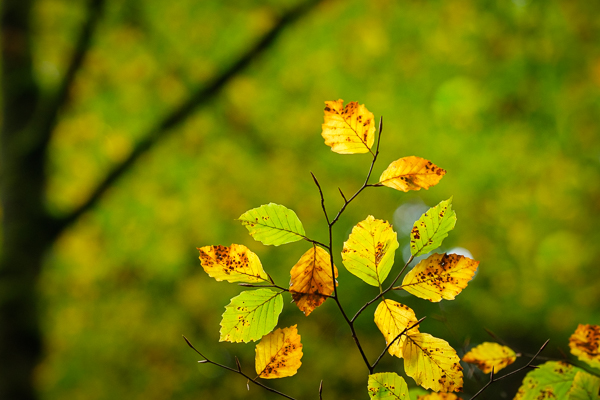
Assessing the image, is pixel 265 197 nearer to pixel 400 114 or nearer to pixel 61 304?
pixel 400 114

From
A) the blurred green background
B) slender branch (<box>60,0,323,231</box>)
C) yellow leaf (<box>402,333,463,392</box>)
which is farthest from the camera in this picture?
the blurred green background

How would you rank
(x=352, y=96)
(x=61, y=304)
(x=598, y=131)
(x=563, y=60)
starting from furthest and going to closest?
(x=61, y=304) → (x=352, y=96) → (x=598, y=131) → (x=563, y=60)

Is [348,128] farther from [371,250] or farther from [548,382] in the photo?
[548,382]

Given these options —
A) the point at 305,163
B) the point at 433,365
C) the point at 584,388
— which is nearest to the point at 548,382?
the point at 584,388

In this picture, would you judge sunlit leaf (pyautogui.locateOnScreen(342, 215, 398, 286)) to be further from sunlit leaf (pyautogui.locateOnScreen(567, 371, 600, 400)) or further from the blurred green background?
the blurred green background

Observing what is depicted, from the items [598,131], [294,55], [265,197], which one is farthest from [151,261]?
[598,131]

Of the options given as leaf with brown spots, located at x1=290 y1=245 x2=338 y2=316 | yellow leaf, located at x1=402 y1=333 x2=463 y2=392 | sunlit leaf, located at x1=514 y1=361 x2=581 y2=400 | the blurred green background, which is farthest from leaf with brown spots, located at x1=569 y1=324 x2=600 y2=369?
the blurred green background

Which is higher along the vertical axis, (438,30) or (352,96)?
(438,30)
